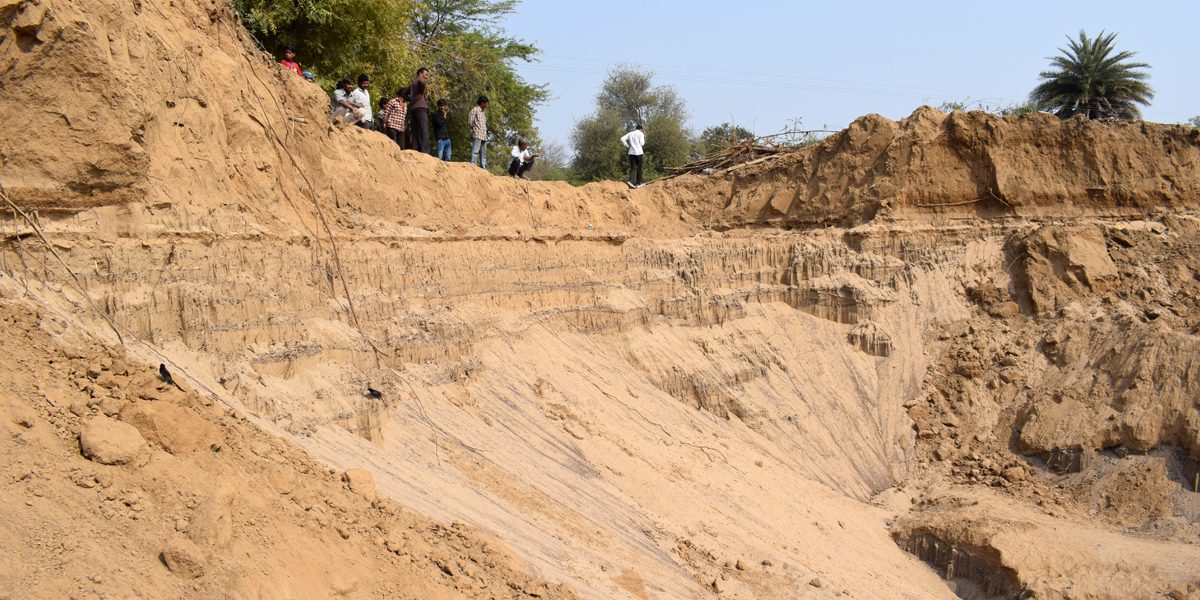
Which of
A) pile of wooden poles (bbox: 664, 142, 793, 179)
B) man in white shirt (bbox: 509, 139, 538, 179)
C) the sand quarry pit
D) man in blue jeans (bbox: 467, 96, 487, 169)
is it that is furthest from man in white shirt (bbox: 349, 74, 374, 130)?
pile of wooden poles (bbox: 664, 142, 793, 179)

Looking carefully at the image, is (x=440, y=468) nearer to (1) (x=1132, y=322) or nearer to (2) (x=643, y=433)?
(2) (x=643, y=433)

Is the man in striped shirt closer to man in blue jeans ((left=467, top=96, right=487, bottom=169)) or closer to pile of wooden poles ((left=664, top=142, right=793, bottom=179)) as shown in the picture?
man in blue jeans ((left=467, top=96, right=487, bottom=169))

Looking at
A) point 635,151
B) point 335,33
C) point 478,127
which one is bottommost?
point 635,151

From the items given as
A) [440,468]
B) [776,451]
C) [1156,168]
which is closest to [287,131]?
[440,468]

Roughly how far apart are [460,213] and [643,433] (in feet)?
11.8

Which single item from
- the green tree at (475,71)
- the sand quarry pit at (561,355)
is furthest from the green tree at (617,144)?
the sand quarry pit at (561,355)

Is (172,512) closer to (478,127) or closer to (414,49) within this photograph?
(478,127)

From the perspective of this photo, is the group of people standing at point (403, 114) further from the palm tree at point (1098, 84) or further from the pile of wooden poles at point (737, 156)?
the palm tree at point (1098, 84)

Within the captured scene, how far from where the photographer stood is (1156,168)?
16.5 m

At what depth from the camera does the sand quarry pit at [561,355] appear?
5.94 metres

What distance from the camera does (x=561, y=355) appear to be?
11.9 metres

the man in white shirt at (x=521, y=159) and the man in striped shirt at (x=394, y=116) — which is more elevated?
the man in striped shirt at (x=394, y=116)

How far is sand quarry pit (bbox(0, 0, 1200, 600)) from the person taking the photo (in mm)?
5941

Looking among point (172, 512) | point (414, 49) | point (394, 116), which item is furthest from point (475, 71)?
point (172, 512)
